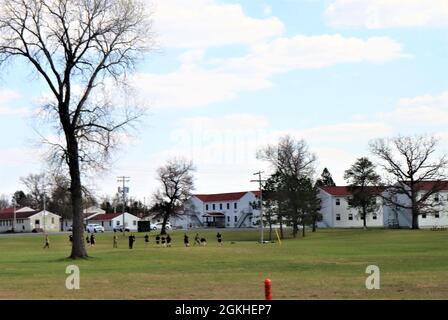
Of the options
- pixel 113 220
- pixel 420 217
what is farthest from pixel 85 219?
pixel 420 217

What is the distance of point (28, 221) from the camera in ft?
479

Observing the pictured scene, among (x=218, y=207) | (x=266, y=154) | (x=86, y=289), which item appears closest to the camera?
(x=86, y=289)

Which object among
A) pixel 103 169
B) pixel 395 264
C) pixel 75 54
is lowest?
pixel 395 264

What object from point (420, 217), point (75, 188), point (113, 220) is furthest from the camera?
point (113, 220)

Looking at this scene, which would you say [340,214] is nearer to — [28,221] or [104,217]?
[104,217]

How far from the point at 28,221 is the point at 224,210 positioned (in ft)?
146

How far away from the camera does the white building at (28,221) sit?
479 feet

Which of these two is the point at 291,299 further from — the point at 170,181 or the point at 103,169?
the point at 170,181

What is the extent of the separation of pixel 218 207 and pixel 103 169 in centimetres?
11546

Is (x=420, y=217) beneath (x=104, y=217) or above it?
beneath

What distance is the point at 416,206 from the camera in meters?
98.6

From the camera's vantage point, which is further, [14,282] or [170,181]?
[170,181]
